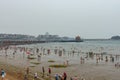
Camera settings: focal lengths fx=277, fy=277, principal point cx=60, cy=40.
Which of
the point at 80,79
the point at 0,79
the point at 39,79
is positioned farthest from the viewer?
the point at 80,79

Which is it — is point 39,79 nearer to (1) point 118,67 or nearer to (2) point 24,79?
(2) point 24,79

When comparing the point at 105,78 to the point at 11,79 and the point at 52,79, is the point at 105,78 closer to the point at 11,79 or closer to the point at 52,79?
the point at 52,79

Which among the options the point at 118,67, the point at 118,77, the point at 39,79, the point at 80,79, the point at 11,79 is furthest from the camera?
the point at 118,67

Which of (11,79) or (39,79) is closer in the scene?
(11,79)

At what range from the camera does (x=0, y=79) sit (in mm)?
28094

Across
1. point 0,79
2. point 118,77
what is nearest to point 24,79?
point 0,79

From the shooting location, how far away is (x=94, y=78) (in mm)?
38594

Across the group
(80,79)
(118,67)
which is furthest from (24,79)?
(118,67)

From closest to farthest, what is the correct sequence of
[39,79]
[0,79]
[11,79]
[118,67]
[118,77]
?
[0,79] < [11,79] < [39,79] < [118,77] < [118,67]

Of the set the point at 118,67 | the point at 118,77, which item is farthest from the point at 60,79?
the point at 118,67

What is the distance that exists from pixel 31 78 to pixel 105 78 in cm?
1120

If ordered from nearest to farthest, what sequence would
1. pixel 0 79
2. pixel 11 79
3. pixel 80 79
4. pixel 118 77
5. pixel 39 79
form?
pixel 0 79 < pixel 11 79 < pixel 39 79 < pixel 80 79 < pixel 118 77

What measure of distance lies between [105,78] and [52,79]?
8.37 m

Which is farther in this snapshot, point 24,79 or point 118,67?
point 118,67
